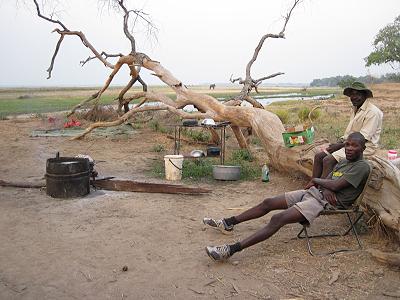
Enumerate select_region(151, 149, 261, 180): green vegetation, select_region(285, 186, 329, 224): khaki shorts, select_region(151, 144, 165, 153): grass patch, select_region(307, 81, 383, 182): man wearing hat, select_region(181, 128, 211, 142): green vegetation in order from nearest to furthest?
select_region(285, 186, 329, 224): khaki shorts
select_region(307, 81, 383, 182): man wearing hat
select_region(151, 149, 261, 180): green vegetation
select_region(151, 144, 165, 153): grass patch
select_region(181, 128, 211, 142): green vegetation

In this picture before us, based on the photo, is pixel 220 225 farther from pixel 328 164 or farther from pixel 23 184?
pixel 23 184

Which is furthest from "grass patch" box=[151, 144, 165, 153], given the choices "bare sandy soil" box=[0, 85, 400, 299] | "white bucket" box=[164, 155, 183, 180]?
"bare sandy soil" box=[0, 85, 400, 299]

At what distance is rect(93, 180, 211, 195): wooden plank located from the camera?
6555mm

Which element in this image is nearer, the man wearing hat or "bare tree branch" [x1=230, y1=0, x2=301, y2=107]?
the man wearing hat

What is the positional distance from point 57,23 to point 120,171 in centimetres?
598

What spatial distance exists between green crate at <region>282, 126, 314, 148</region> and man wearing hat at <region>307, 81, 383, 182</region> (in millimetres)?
1610

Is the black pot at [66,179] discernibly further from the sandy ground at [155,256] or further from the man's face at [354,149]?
the man's face at [354,149]

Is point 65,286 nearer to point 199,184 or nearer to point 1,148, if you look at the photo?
point 199,184

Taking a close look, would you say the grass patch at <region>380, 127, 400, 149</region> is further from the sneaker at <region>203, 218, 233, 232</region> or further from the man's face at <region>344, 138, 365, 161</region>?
the sneaker at <region>203, 218, 233, 232</region>

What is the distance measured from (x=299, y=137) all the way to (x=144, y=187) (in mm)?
2598

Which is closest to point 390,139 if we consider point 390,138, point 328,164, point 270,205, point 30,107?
point 390,138

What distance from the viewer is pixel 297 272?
152 inches

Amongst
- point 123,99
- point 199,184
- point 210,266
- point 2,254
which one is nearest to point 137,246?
point 210,266

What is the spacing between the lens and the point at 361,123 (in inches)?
202
